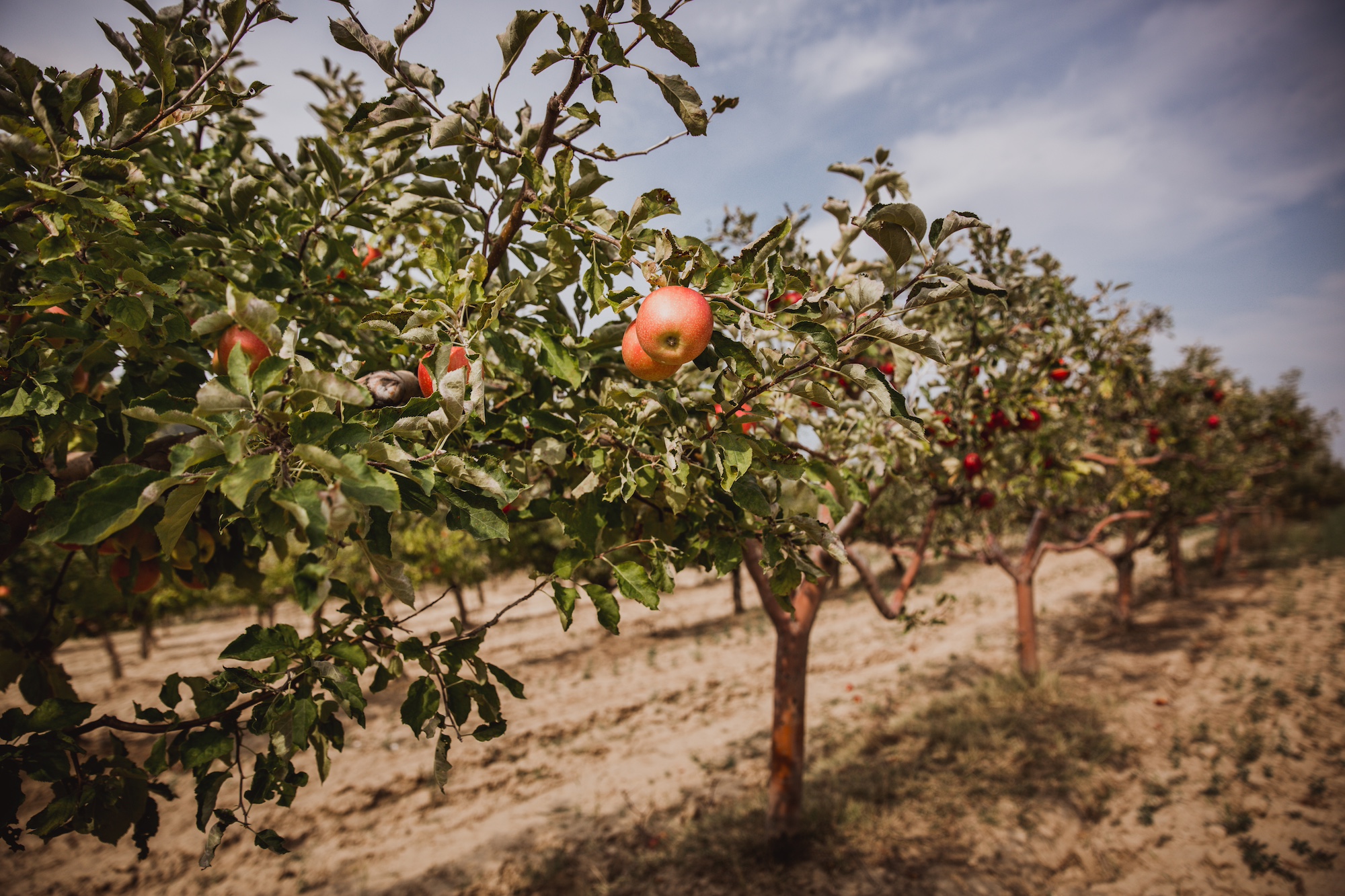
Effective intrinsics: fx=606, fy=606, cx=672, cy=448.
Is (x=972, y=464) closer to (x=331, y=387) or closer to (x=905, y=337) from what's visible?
(x=905, y=337)

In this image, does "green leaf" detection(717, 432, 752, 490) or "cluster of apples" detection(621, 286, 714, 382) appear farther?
"green leaf" detection(717, 432, 752, 490)

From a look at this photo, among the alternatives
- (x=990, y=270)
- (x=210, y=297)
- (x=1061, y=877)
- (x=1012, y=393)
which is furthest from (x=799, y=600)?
(x=210, y=297)

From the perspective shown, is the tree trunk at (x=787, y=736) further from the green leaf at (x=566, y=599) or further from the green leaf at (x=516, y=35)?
the green leaf at (x=516, y=35)

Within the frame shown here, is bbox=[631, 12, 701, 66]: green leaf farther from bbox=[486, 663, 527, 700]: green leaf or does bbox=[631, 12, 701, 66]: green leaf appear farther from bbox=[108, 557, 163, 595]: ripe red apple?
bbox=[108, 557, 163, 595]: ripe red apple

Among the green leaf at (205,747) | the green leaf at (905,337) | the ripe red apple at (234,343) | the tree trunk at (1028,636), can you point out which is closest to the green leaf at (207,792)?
the green leaf at (205,747)

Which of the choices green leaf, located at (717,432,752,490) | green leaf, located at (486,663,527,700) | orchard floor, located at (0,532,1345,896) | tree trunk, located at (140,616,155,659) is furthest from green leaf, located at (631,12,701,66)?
tree trunk, located at (140,616,155,659)

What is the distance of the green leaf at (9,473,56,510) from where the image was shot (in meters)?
1.51

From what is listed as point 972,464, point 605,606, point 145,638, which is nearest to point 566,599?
point 605,606

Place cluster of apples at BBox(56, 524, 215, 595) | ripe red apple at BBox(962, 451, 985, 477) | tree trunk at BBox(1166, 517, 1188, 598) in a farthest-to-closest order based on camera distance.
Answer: tree trunk at BBox(1166, 517, 1188, 598) → ripe red apple at BBox(962, 451, 985, 477) → cluster of apples at BBox(56, 524, 215, 595)

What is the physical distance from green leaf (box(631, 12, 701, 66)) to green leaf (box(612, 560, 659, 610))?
1.30 metres

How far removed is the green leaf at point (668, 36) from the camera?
136 cm

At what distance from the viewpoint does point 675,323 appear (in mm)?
1461

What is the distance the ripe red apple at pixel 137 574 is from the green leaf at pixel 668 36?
2.64m

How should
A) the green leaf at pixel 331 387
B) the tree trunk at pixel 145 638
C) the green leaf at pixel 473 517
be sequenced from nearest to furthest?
the green leaf at pixel 331 387 → the green leaf at pixel 473 517 → the tree trunk at pixel 145 638
